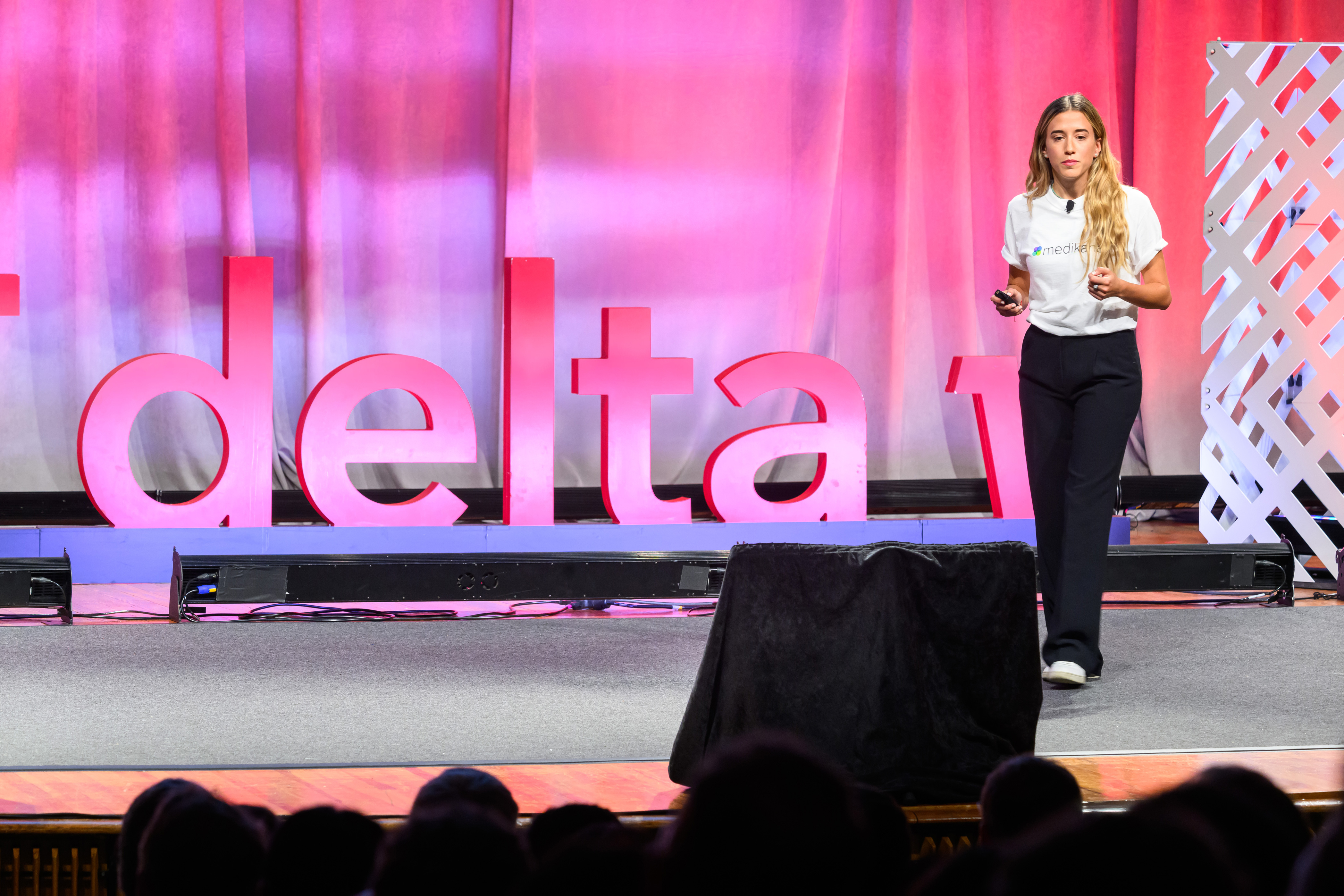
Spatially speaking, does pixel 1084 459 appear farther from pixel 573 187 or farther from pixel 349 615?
pixel 573 187

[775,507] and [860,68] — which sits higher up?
[860,68]

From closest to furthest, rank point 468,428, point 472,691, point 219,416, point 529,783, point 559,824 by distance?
point 559,824 → point 529,783 → point 472,691 → point 219,416 → point 468,428

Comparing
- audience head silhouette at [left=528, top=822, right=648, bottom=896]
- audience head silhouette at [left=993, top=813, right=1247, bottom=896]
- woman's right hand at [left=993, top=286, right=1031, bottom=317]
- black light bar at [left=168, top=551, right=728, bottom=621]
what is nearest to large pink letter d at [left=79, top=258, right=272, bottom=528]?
black light bar at [left=168, top=551, right=728, bottom=621]

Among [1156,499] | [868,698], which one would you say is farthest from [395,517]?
[1156,499]

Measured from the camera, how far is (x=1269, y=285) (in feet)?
14.1

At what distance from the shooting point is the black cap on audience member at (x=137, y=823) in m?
0.64

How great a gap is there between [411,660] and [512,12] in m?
3.77

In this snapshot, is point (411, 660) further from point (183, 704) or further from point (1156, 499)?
point (1156, 499)

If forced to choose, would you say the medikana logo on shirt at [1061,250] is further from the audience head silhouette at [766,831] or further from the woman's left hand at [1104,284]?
the audience head silhouette at [766,831]

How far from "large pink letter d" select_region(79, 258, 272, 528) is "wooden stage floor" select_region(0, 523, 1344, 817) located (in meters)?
2.64

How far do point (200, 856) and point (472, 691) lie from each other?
1950 mm

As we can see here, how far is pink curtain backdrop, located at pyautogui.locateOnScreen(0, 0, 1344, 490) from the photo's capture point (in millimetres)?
5367

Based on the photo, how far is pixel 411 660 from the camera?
2850 mm

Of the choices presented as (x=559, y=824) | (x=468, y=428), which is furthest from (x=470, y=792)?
(x=468, y=428)
